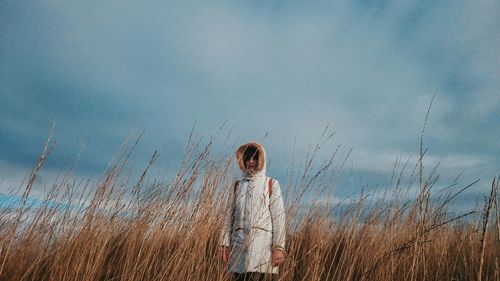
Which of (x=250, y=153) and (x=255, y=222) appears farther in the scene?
(x=250, y=153)

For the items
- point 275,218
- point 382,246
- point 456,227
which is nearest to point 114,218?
point 275,218

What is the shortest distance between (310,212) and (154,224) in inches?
46.5

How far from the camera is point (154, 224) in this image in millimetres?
2605

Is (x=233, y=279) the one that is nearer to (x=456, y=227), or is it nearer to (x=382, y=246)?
(x=382, y=246)

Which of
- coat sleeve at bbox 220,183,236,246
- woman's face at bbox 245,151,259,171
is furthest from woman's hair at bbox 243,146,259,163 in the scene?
coat sleeve at bbox 220,183,236,246

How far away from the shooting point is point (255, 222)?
2428mm

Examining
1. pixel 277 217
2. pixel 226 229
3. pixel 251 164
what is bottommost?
pixel 226 229

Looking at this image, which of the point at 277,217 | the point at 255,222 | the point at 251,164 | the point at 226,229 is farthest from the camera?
the point at 251,164

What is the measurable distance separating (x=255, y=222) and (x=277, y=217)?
19 centimetres

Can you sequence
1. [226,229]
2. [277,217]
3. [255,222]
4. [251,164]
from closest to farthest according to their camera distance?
[255,222]
[277,217]
[226,229]
[251,164]

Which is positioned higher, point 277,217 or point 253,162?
point 253,162

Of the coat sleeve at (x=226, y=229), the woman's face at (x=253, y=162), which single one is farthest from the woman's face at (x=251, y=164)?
the coat sleeve at (x=226, y=229)

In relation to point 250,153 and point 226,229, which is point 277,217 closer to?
point 226,229

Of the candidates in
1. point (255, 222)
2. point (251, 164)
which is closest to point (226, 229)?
point (255, 222)
